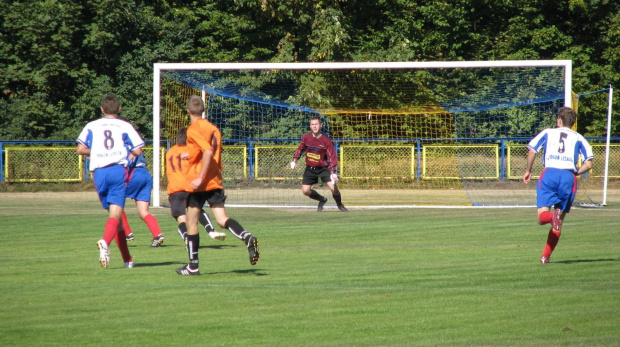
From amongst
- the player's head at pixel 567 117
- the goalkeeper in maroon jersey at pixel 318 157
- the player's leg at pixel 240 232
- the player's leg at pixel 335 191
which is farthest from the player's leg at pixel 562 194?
the player's leg at pixel 335 191

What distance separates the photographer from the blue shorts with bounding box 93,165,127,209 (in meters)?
8.09

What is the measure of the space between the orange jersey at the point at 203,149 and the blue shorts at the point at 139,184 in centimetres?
303

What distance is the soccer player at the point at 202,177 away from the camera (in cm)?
750

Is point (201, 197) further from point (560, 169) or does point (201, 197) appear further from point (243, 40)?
point (243, 40)

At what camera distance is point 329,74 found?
25.3 meters

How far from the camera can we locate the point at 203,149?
7.49m

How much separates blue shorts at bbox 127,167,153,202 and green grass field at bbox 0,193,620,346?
0.74 metres

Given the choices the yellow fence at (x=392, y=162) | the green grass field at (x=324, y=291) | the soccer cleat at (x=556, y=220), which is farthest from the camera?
the yellow fence at (x=392, y=162)

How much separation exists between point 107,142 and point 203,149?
1245 mm

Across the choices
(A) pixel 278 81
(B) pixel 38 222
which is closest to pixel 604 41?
(A) pixel 278 81

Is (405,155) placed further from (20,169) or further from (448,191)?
(20,169)

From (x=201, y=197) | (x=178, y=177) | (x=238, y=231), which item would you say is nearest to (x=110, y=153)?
(x=201, y=197)

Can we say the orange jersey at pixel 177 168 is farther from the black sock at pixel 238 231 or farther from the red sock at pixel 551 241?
the red sock at pixel 551 241

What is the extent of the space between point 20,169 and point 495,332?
917 inches
